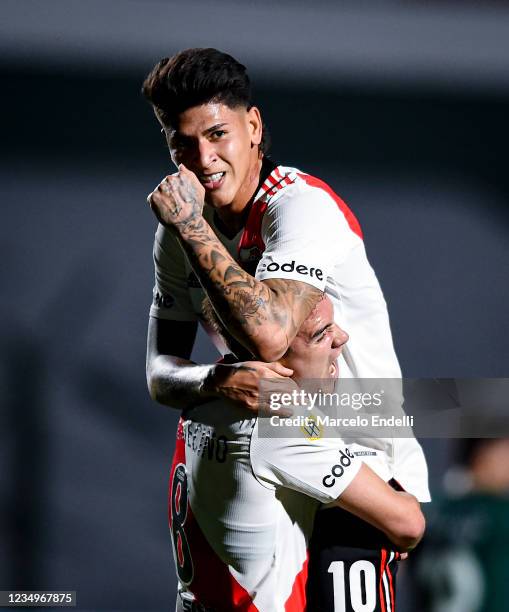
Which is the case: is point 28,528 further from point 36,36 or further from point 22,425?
point 36,36

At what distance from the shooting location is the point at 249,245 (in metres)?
1.92

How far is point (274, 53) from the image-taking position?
4.11m

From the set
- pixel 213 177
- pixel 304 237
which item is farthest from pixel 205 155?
pixel 304 237

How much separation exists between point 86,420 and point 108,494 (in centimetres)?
33

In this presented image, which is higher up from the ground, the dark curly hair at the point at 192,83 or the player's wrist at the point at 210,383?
the dark curly hair at the point at 192,83

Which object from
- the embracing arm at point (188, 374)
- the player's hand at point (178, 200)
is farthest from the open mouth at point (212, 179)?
the embracing arm at point (188, 374)

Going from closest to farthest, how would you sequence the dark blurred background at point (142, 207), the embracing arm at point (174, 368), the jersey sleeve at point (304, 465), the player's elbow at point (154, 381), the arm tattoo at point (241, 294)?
1. the arm tattoo at point (241, 294)
2. the jersey sleeve at point (304, 465)
3. the embracing arm at point (174, 368)
4. the player's elbow at point (154, 381)
5. the dark blurred background at point (142, 207)

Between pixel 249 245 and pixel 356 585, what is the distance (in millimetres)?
713

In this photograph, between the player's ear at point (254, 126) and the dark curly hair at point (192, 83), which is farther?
the player's ear at point (254, 126)

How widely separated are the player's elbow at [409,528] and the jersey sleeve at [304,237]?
463mm

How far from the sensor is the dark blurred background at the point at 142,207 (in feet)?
13.0

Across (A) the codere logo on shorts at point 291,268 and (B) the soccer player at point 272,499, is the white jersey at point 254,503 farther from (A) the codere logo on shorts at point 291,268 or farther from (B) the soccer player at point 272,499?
(A) the codere logo on shorts at point 291,268

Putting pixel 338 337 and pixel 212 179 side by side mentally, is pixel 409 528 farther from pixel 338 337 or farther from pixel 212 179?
pixel 212 179

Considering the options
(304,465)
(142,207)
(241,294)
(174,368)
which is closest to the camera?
(241,294)
